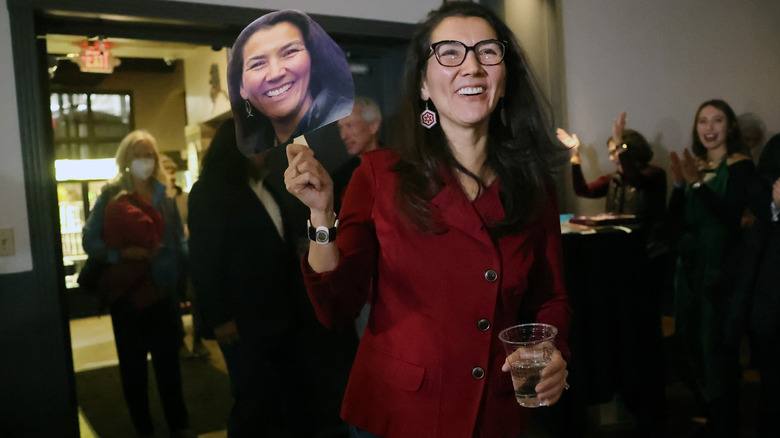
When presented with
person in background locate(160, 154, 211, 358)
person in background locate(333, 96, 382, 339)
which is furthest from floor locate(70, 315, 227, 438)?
person in background locate(333, 96, 382, 339)

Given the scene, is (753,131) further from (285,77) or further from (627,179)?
(285,77)

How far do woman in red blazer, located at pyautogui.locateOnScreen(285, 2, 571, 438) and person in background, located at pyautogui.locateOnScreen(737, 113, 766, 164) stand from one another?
256 centimetres

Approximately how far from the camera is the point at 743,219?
114 inches

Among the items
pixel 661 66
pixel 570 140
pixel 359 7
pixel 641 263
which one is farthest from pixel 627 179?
pixel 359 7

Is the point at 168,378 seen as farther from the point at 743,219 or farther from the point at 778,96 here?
the point at 778,96

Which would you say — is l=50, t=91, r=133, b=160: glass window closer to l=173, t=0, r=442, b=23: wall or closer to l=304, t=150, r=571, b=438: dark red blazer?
l=173, t=0, r=442, b=23: wall

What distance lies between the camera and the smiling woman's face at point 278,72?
4.96 feet

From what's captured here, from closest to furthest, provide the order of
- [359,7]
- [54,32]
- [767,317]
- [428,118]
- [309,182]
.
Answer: [309,182] < [428,118] < [54,32] < [767,317] < [359,7]

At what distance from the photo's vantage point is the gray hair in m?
2.96

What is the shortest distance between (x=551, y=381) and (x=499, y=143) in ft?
1.86

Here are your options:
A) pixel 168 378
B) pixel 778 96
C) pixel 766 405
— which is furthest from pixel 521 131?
pixel 778 96

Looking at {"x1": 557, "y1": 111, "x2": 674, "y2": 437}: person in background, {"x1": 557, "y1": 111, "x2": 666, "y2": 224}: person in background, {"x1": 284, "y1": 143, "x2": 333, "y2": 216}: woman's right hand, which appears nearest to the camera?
{"x1": 284, "y1": 143, "x2": 333, "y2": 216}: woman's right hand

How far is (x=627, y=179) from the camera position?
318 cm

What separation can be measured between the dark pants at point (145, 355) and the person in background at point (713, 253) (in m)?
2.44
